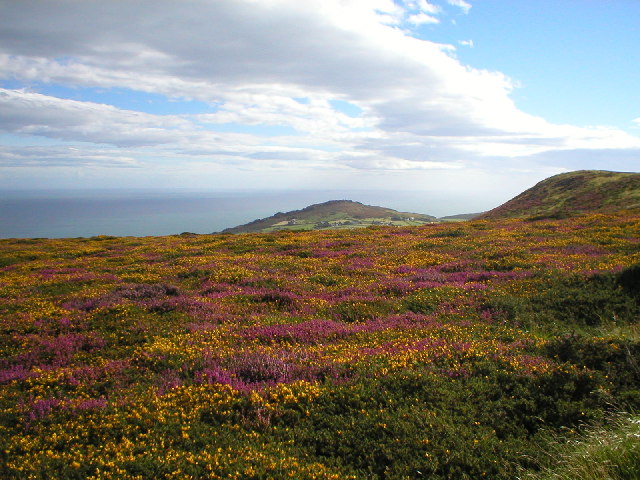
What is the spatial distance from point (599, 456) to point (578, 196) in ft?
251

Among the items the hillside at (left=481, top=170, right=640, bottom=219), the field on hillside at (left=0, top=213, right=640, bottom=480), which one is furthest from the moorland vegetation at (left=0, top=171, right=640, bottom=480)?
the hillside at (left=481, top=170, right=640, bottom=219)

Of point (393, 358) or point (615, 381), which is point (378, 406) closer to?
point (393, 358)

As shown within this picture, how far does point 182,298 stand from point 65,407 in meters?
7.74

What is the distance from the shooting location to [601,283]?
14.4 meters

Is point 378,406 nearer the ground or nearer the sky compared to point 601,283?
nearer the ground

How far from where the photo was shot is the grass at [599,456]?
487 centimetres

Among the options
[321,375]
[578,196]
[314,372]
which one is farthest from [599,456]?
[578,196]

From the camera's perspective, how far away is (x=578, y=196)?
219 ft

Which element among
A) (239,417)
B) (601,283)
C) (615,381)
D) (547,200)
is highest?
(547,200)

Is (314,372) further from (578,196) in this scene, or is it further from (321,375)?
(578,196)

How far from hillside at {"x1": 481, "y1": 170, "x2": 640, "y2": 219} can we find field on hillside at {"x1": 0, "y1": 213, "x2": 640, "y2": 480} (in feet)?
127

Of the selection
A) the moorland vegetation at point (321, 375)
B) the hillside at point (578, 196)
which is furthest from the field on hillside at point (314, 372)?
the hillside at point (578, 196)

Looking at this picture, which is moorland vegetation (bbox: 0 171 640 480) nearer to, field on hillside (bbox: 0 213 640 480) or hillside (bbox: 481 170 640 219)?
field on hillside (bbox: 0 213 640 480)

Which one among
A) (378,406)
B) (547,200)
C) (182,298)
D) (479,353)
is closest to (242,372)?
(378,406)
